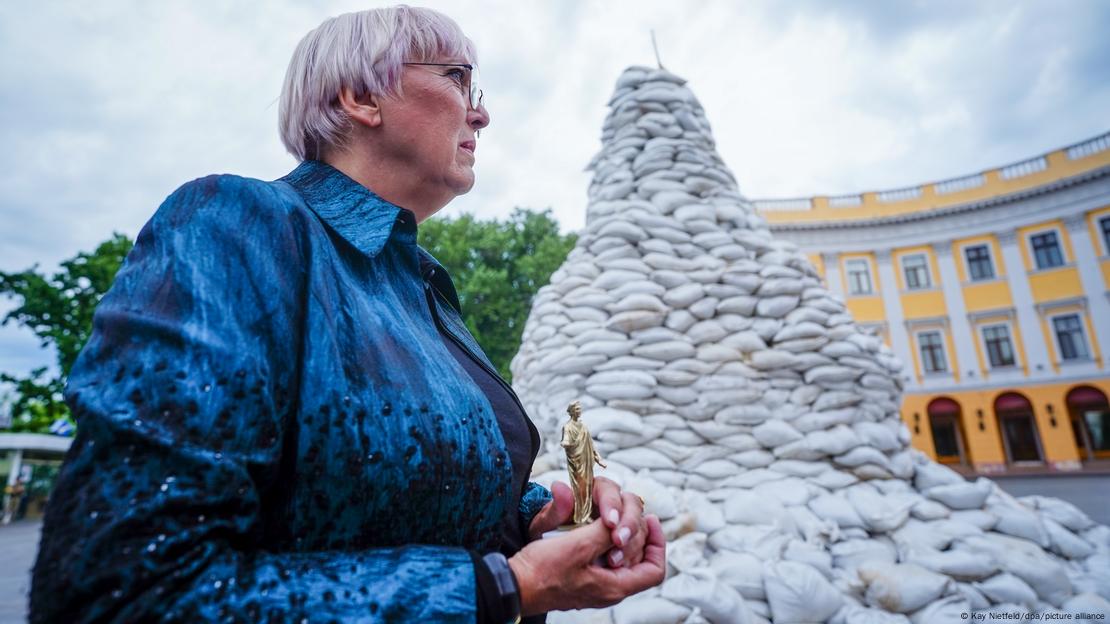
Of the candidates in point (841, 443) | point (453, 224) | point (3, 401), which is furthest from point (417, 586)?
point (3, 401)

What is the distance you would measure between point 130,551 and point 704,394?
10.9 ft

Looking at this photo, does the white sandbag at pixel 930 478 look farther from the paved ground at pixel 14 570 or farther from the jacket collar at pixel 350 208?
the paved ground at pixel 14 570

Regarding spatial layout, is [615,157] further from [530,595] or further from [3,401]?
[3,401]

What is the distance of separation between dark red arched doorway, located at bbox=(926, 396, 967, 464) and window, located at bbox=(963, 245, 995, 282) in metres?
3.93

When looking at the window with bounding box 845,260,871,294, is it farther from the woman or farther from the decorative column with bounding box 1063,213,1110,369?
the woman

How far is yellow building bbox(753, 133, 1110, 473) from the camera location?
15383mm

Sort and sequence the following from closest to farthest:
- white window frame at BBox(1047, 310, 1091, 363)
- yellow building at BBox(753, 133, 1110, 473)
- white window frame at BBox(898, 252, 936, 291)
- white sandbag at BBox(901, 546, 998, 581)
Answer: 1. white sandbag at BBox(901, 546, 998, 581)
2. white window frame at BBox(1047, 310, 1091, 363)
3. yellow building at BBox(753, 133, 1110, 473)
4. white window frame at BBox(898, 252, 936, 291)

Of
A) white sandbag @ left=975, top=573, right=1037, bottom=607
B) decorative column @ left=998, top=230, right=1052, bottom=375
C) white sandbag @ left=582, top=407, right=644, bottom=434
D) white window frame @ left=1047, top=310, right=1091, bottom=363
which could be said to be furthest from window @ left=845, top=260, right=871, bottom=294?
white sandbag @ left=582, top=407, right=644, bottom=434

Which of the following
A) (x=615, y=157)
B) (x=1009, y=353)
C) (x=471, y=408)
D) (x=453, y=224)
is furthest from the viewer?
(x=1009, y=353)

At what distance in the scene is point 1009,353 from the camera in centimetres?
1614

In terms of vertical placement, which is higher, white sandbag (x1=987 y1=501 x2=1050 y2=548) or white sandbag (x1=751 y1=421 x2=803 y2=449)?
white sandbag (x1=751 y1=421 x2=803 y2=449)

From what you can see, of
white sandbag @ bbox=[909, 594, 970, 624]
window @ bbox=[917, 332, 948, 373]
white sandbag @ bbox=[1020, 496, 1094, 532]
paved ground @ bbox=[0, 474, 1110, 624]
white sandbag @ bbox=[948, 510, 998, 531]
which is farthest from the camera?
window @ bbox=[917, 332, 948, 373]

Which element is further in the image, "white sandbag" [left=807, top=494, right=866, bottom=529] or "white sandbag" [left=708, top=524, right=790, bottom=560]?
"white sandbag" [left=807, top=494, right=866, bottom=529]

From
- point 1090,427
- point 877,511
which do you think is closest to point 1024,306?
point 1090,427
